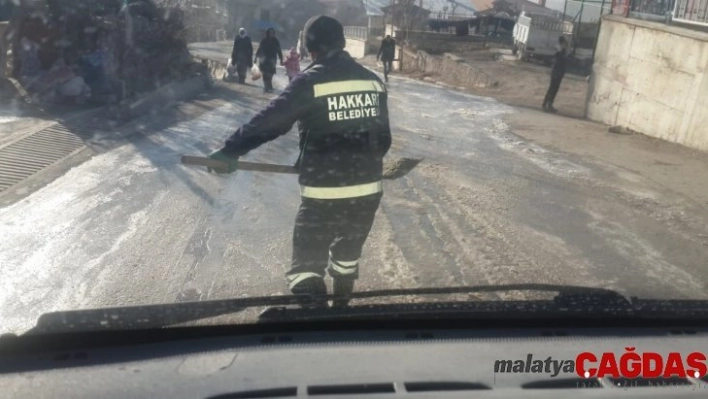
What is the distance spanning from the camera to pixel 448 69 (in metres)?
27.7

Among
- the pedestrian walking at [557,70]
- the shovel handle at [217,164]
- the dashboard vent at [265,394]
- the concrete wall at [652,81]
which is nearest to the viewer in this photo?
the dashboard vent at [265,394]

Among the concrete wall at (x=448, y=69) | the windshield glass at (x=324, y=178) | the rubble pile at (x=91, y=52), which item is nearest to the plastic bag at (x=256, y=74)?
the windshield glass at (x=324, y=178)

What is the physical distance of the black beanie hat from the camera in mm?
3791

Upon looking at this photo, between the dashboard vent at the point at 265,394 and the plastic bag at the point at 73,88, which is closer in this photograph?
the dashboard vent at the point at 265,394

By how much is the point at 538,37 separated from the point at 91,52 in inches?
827

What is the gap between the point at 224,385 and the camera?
6.89 ft

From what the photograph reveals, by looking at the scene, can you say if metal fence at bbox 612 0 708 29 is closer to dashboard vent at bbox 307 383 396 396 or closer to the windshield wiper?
the windshield wiper

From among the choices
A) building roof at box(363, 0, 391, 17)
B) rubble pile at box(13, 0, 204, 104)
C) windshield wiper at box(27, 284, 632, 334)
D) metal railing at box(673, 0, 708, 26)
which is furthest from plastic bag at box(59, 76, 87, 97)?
building roof at box(363, 0, 391, 17)

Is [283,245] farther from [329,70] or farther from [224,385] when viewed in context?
[224,385]

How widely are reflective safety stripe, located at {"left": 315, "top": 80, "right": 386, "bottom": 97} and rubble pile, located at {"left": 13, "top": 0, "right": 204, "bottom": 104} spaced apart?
10.4 meters

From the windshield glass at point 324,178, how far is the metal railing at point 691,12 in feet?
0.23

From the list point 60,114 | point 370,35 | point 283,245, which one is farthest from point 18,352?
point 370,35

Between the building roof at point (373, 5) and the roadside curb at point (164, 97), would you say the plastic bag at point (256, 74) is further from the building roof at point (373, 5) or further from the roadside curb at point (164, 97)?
the building roof at point (373, 5)

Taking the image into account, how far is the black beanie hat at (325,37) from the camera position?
379 cm
